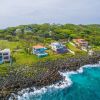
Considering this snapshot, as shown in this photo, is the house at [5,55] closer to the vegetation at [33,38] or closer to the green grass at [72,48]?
the vegetation at [33,38]

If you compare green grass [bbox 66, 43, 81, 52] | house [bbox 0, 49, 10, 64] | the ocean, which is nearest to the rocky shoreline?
the ocean

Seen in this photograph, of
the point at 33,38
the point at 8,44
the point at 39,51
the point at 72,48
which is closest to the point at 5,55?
the point at 39,51

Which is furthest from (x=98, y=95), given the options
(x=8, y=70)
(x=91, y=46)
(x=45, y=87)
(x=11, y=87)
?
(x=91, y=46)

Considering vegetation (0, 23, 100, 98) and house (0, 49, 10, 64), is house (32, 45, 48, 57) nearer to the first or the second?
vegetation (0, 23, 100, 98)

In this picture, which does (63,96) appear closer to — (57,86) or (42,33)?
(57,86)

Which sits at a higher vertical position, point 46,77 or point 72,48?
point 72,48

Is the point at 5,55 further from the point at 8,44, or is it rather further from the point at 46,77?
the point at 46,77

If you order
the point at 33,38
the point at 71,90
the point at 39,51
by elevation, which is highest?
the point at 33,38
